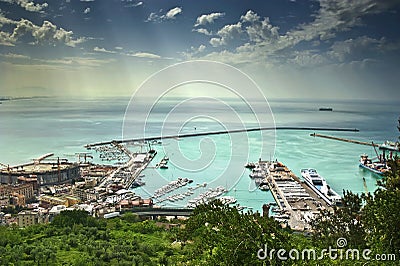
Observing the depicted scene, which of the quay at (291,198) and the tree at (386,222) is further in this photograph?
the quay at (291,198)

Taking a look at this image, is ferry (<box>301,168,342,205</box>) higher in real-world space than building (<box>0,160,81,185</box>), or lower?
lower

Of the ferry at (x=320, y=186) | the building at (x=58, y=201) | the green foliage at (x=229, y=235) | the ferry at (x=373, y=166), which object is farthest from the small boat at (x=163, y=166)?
the green foliage at (x=229, y=235)

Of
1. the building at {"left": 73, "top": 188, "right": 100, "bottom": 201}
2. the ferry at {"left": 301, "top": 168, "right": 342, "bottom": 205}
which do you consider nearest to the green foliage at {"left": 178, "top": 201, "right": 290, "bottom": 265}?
the ferry at {"left": 301, "top": 168, "right": 342, "bottom": 205}

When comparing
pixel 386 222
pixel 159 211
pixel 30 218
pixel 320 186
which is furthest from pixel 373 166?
pixel 386 222

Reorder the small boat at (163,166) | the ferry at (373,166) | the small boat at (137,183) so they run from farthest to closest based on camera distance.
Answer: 1. the small boat at (163,166)
2. the ferry at (373,166)
3. the small boat at (137,183)

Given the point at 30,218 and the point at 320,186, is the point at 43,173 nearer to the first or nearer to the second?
the point at 30,218

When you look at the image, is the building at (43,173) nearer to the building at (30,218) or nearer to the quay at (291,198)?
the building at (30,218)

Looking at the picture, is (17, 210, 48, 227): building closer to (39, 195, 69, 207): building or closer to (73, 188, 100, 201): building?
(39, 195, 69, 207): building
